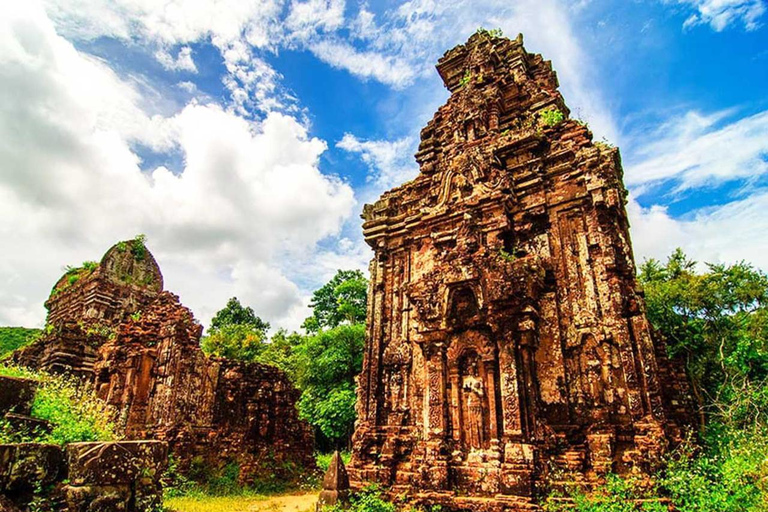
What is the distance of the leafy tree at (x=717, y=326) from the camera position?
30.1 feet

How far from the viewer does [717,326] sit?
38.6 ft

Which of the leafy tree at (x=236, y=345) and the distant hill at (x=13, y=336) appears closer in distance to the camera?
the distant hill at (x=13, y=336)

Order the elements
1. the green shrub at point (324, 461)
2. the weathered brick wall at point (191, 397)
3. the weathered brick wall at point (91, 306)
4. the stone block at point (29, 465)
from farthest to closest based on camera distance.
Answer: the green shrub at point (324, 461)
the weathered brick wall at point (91, 306)
the weathered brick wall at point (191, 397)
the stone block at point (29, 465)

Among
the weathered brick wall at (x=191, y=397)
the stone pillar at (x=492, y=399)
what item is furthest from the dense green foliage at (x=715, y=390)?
the weathered brick wall at (x=191, y=397)

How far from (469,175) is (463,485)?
7.01 metres

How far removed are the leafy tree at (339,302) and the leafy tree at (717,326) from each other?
19.0 metres

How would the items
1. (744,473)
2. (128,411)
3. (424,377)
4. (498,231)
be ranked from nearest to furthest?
(744,473) → (424,377) → (498,231) → (128,411)

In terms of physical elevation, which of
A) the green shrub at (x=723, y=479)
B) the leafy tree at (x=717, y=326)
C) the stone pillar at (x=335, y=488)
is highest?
the leafy tree at (x=717, y=326)

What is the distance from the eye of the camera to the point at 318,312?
3275 centimetres

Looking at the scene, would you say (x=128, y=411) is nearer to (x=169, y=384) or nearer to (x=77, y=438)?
(x=169, y=384)

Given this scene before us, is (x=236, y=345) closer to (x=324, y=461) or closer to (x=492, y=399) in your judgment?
(x=324, y=461)

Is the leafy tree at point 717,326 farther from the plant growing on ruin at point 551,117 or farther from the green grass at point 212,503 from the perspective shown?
the green grass at point 212,503

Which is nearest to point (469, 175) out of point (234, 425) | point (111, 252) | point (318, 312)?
point (234, 425)

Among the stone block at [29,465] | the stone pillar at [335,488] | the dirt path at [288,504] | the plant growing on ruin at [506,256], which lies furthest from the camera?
the dirt path at [288,504]
